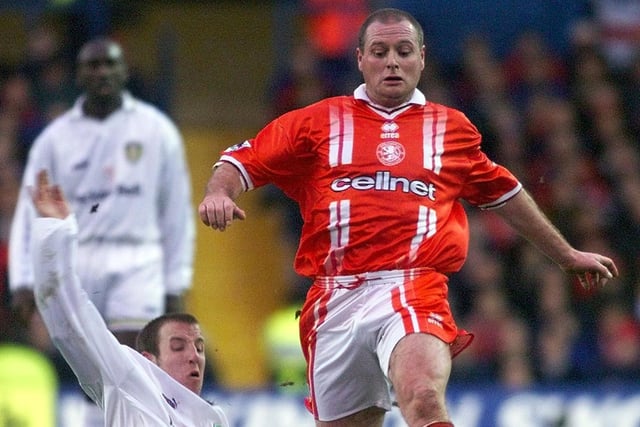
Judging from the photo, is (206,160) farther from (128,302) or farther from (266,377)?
(128,302)

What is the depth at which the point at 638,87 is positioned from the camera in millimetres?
14555

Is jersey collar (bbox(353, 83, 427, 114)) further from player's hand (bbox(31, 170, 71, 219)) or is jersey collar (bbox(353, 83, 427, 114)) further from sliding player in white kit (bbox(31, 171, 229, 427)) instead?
player's hand (bbox(31, 170, 71, 219))

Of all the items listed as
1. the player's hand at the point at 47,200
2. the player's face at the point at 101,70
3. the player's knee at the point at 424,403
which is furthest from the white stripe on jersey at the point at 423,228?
the player's face at the point at 101,70

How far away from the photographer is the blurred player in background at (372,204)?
681 cm

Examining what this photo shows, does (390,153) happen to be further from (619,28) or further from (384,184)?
(619,28)

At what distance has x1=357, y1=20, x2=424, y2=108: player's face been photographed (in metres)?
6.90

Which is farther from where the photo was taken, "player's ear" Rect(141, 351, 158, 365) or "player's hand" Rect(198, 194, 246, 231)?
"player's ear" Rect(141, 351, 158, 365)

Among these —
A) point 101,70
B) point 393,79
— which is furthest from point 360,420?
point 101,70

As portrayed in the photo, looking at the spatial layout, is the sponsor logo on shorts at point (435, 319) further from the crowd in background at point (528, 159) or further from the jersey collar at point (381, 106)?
the crowd in background at point (528, 159)

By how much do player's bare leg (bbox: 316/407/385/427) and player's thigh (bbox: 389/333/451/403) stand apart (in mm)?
513

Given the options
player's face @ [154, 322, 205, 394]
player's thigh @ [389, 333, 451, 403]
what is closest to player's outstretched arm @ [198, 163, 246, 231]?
player's face @ [154, 322, 205, 394]

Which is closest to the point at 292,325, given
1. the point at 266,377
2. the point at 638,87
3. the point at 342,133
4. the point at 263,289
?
the point at 266,377

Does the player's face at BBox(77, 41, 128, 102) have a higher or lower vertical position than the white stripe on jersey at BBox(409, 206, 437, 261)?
higher

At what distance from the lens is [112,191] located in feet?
29.8
